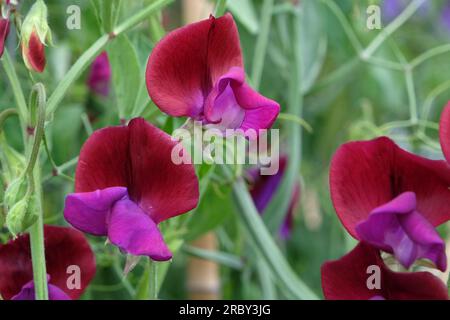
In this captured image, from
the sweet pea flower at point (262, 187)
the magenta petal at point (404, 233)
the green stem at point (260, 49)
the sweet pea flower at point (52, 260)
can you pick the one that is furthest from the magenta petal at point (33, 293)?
the sweet pea flower at point (262, 187)

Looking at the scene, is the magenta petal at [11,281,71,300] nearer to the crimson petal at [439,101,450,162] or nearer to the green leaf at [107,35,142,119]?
the green leaf at [107,35,142,119]

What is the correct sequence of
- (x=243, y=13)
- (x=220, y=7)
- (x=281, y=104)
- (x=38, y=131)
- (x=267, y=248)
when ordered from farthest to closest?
(x=281, y=104) < (x=243, y=13) < (x=267, y=248) < (x=220, y=7) < (x=38, y=131)

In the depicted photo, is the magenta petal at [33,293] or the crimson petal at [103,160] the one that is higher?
the crimson petal at [103,160]

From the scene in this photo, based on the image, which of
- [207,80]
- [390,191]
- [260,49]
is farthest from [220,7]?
[260,49]

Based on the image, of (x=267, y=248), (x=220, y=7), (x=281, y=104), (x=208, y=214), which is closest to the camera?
(x=220, y=7)

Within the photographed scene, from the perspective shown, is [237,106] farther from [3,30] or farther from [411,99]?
[411,99]

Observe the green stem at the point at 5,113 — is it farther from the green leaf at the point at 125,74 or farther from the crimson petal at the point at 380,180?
the crimson petal at the point at 380,180

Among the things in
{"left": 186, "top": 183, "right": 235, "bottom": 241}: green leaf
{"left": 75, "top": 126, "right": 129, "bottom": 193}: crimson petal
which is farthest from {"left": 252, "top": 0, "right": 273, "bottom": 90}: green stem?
{"left": 75, "top": 126, "right": 129, "bottom": 193}: crimson petal
